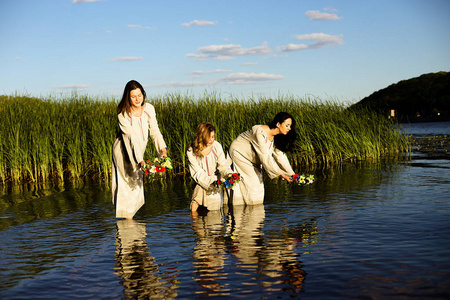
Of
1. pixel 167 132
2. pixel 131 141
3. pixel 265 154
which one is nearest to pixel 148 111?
pixel 131 141

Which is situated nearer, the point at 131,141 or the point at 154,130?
the point at 131,141

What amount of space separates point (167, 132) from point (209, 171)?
5.48m

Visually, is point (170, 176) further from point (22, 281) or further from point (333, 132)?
point (22, 281)

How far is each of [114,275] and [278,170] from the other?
364cm

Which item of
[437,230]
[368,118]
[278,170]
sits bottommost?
[437,230]

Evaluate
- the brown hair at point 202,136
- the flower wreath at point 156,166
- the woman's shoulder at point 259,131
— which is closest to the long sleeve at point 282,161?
the woman's shoulder at point 259,131

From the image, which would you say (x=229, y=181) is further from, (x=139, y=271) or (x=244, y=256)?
(x=139, y=271)

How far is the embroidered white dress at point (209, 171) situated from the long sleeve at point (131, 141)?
112cm

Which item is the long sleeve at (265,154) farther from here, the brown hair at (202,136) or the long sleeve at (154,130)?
the long sleeve at (154,130)

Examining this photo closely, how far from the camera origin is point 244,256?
5.03 metres

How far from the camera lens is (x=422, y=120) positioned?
4011 inches

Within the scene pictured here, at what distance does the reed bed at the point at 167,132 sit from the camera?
39.4ft

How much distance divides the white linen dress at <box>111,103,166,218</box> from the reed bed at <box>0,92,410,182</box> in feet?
17.3

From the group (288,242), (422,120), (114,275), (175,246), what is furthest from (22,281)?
(422,120)
